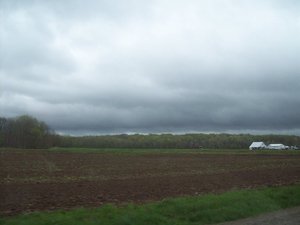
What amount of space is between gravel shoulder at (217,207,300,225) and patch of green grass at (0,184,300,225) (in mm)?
704

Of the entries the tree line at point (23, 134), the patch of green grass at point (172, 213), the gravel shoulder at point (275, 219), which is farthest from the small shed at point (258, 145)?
the gravel shoulder at point (275, 219)

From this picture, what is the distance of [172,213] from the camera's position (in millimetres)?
17953

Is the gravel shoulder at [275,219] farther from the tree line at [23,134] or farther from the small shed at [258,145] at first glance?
the small shed at [258,145]

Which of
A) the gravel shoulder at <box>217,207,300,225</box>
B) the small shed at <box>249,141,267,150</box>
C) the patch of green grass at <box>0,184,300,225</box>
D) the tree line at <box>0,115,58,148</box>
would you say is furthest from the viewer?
the small shed at <box>249,141,267,150</box>

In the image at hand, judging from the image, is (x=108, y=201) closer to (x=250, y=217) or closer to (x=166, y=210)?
(x=166, y=210)

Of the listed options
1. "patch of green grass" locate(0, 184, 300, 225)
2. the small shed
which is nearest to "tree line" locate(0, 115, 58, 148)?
the small shed

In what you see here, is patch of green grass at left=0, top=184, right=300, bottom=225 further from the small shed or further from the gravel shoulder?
the small shed

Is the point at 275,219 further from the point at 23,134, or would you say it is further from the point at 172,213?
the point at 23,134

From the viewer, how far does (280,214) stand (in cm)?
1881

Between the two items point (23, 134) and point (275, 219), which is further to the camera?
point (23, 134)

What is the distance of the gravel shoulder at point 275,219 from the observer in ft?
53.6

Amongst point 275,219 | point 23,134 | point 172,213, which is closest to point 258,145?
point 23,134

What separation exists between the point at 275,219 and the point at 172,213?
394 cm

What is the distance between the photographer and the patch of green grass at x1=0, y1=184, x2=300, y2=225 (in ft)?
51.4
